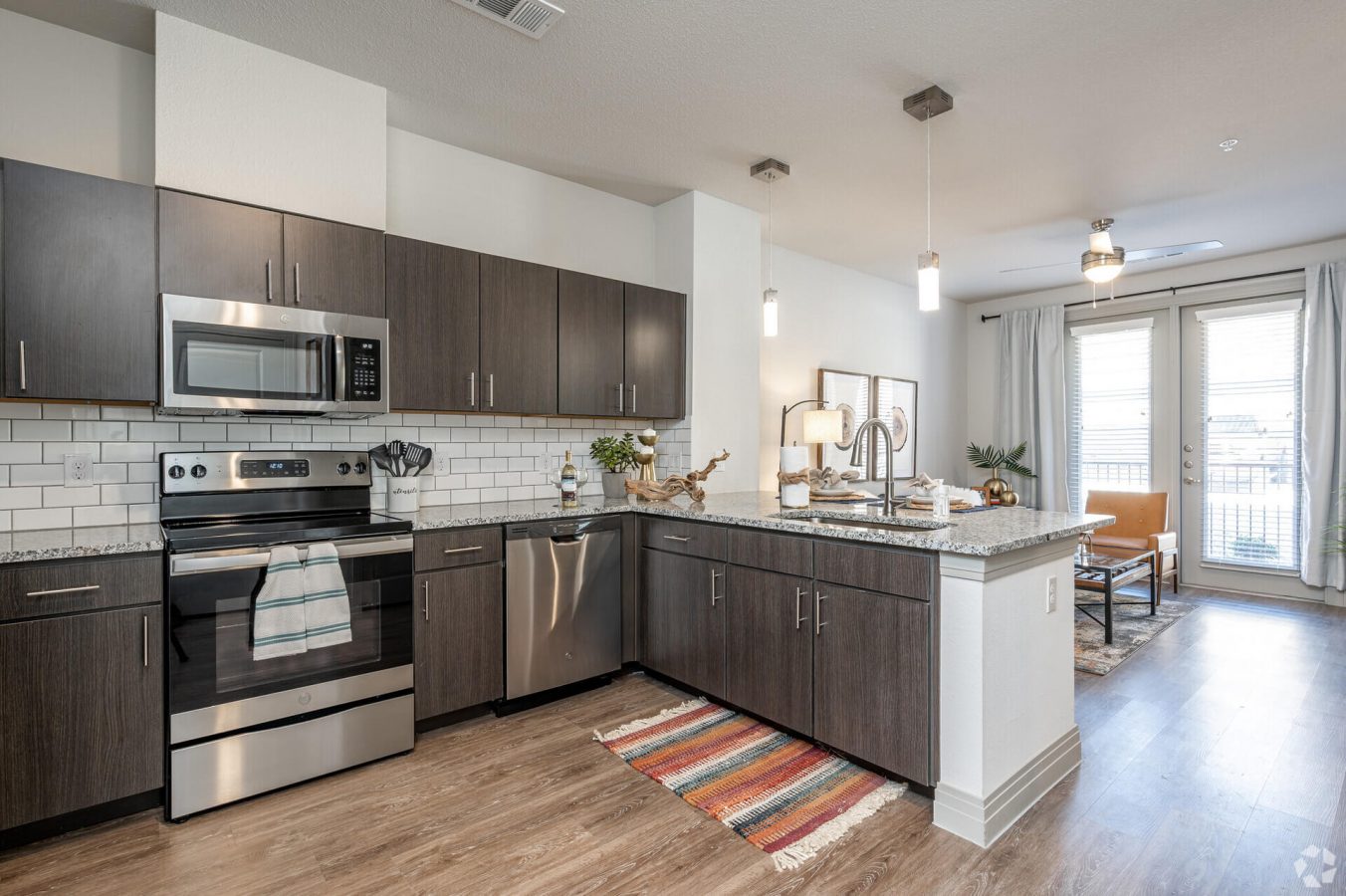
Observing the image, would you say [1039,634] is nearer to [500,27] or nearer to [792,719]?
[792,719]

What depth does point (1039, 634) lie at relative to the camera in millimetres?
2359

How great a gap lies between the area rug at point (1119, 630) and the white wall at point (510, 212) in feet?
11.3

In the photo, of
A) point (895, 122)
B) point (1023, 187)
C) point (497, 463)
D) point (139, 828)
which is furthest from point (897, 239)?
point (139, 828)

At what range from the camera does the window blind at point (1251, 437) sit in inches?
209

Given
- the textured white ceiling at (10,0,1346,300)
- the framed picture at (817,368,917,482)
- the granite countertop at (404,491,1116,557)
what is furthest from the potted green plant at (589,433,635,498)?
the framed picture at (817,368,917,482)

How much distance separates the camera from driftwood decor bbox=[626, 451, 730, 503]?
3629 millimetres

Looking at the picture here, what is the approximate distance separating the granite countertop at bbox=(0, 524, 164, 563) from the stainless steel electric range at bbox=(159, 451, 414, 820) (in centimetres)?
7

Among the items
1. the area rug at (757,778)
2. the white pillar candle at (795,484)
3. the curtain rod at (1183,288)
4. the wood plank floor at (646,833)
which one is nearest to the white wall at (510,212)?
the white pillar candle at (795,484)

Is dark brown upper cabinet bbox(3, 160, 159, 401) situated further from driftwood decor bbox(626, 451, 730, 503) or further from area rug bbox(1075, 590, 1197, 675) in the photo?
area rug bbox(1075, 590, 1197, 675)

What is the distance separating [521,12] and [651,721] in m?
2.85

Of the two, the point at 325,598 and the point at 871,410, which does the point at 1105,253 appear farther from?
the point at 325,598

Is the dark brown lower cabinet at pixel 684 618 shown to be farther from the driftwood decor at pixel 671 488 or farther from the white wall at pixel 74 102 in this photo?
the white wall at pixel 74 102

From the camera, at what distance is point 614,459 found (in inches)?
151

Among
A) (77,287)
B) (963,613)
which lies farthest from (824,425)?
(77,287)
